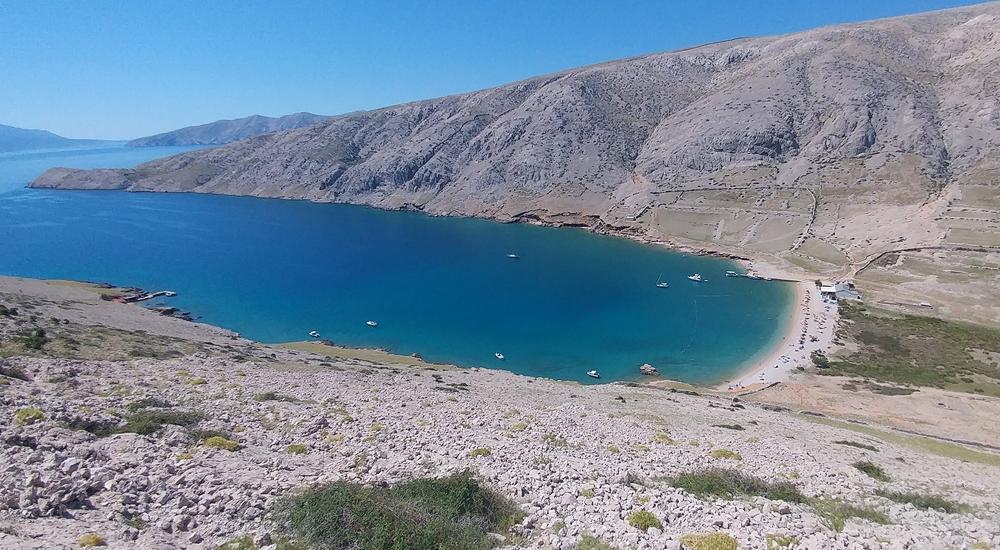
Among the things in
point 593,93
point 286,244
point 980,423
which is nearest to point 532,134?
point 593,93

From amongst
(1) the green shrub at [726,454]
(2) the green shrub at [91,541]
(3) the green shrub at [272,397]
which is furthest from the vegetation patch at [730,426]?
(2) the green shrub at [91,541]

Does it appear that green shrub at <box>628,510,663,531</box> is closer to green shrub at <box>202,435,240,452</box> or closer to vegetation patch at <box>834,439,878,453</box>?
green shrub at <box>202,435,240,452</box>

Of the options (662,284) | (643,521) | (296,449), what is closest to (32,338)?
(296,449)

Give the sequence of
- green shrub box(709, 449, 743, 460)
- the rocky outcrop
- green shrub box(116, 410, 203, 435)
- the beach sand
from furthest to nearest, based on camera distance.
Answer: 1. the rocky outcrop
2. the beach sand
3. green shrub box(709, 449, 743, 460)
4. green shrub box(116, 410, 203, 435)

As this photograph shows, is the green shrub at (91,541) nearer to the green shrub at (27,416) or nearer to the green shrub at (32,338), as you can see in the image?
the green shrub at (27,416)

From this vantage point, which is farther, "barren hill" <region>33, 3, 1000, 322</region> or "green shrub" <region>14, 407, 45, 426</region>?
"barren hill" <region>33, 3, 1000, 322</region>

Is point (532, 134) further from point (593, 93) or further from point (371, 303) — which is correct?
point (371, 303)

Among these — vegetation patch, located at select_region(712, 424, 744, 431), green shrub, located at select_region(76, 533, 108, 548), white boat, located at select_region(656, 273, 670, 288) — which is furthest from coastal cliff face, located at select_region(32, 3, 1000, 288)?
green shrub, located at select_region(76, 533, 108, 548)
